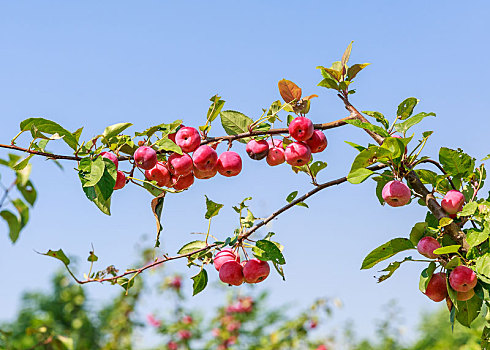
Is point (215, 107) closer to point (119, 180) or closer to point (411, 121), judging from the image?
point (119, 180)

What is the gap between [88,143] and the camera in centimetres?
104

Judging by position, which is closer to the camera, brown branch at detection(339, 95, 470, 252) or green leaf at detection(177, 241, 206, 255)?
brown branch at detection(339, 95, 470, 252)

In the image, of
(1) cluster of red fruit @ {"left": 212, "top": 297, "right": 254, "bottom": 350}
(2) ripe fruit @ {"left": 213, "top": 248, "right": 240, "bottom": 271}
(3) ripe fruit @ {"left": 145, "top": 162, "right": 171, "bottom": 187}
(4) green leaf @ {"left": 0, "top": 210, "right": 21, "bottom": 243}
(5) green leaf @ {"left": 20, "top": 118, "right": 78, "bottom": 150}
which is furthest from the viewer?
(1) cluster of red fruit @ {"left": 212, "top": 297, "right": 254, "bottom": 350}

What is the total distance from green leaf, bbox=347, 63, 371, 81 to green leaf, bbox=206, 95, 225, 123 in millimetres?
305

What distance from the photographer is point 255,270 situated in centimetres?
120

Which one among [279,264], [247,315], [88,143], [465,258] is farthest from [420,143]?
[247,315]

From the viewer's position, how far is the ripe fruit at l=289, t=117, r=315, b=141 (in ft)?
3.75

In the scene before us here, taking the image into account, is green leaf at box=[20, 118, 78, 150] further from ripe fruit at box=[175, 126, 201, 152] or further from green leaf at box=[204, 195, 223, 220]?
green leaf at box=[204, 195, 223, 220]

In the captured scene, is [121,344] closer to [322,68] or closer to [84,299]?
[322,68]

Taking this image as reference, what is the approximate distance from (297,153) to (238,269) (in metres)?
0.31

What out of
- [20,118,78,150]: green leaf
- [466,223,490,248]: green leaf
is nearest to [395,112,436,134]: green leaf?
[466,223,490,248]: green leaf

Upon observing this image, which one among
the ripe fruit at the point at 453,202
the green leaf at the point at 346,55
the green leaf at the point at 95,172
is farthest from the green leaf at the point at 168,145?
the ripe fruit at the point at 453,202

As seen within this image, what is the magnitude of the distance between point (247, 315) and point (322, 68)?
4.04 metres

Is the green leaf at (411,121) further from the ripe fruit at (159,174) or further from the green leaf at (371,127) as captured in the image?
the ripe fruit at (159,174)
